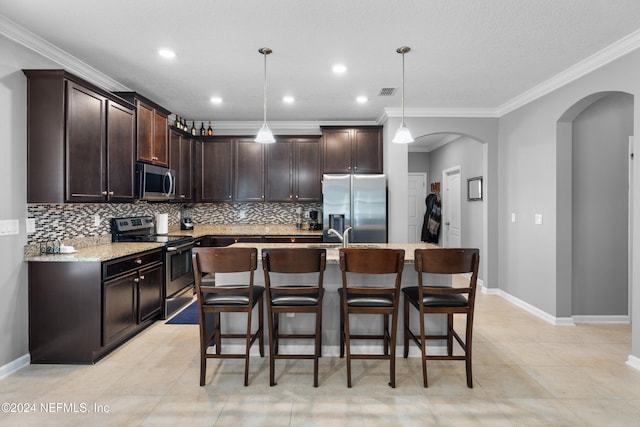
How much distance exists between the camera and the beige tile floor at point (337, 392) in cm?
211

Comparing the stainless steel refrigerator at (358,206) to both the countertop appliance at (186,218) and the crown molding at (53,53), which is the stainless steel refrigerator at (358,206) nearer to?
the countertop appliance at (186,218)

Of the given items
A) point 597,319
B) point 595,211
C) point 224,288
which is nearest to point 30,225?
point 224,288

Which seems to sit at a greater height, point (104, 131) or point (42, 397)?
point (104, 131)

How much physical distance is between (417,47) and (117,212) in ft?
12.2

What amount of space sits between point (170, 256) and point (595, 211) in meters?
4.70

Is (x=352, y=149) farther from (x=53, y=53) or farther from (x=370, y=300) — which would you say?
(x=53, y=53)

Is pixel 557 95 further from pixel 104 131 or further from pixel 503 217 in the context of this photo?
pixel 104 131

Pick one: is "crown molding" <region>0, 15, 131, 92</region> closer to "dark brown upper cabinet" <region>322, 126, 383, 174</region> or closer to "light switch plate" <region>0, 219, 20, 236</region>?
"light switch plate" <region>0, 219, 20, 236</region>

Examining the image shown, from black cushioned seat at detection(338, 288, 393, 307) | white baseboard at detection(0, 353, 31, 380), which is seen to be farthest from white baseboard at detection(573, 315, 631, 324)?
white baseboard at detection(0, 353, 31, 380)

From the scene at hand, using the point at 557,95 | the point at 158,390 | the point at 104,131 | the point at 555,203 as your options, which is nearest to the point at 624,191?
the point at 555,203

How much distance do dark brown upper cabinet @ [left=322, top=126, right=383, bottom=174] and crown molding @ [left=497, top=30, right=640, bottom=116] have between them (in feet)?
5.98

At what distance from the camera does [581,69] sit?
133 inches

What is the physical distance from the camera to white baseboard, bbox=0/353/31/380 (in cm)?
258

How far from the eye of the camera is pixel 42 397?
2350 mm
